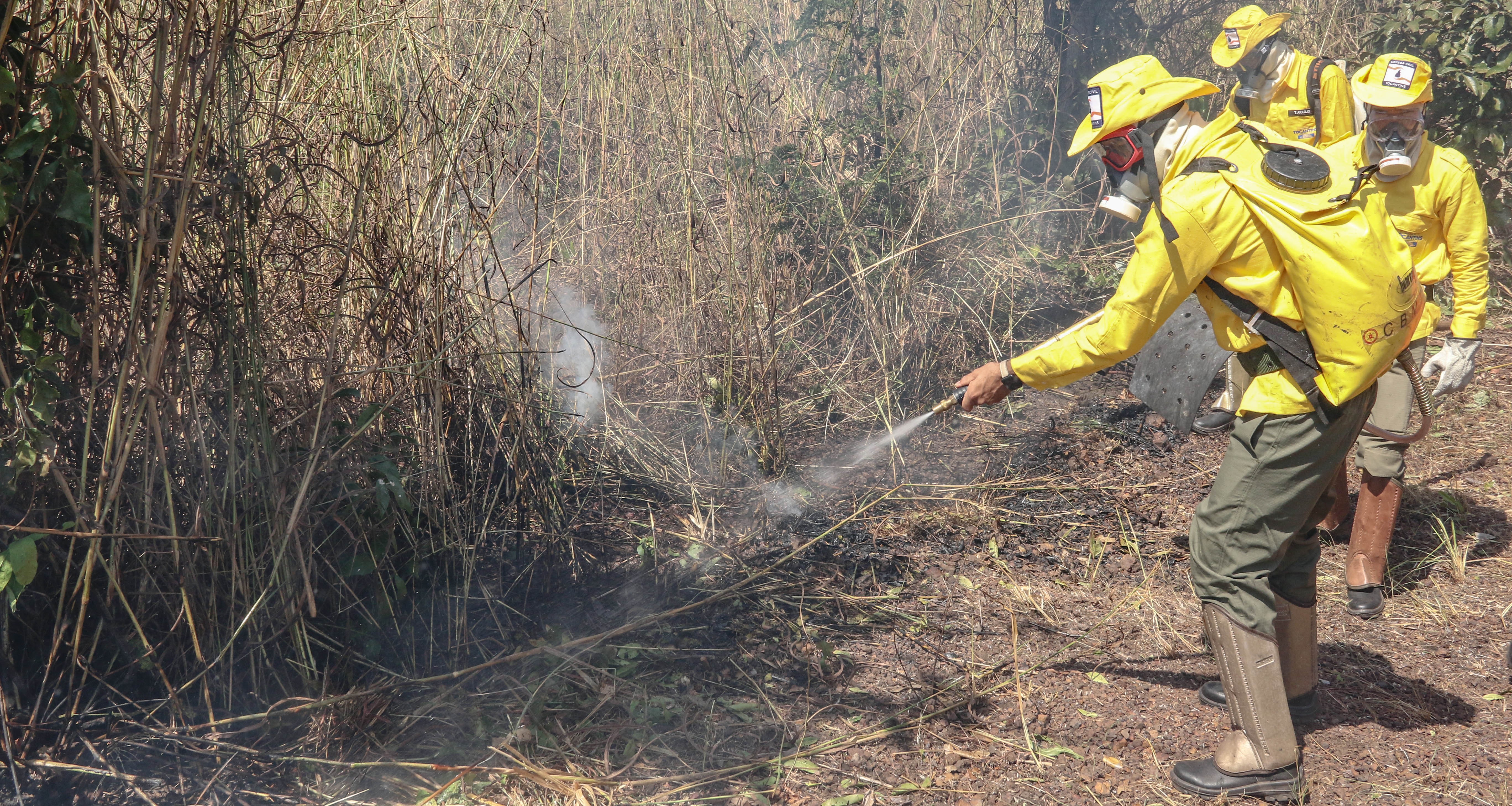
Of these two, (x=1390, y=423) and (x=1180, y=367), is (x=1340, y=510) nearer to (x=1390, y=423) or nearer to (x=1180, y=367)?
(x=1390, y=423)

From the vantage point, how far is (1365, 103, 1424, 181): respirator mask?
3.23 metres

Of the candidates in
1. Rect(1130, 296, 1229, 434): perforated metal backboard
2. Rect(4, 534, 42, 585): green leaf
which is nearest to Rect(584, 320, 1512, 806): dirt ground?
Rect(1130, 296, 1229, 434): perforated metal backboard

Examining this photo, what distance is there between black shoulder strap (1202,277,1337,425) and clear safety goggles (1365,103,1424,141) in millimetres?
1471

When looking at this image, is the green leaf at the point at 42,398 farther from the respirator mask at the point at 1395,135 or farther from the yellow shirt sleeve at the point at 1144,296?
the respirator mask at the point at 1395,135

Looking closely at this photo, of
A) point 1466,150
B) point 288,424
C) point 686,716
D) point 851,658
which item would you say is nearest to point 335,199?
point 288,424

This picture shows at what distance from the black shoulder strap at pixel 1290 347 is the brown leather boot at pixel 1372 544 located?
1.40 meters

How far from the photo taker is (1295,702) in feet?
9.35

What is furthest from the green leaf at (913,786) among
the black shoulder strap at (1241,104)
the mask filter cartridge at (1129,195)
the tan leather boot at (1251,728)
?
the black shoulder strap at (1241,104)

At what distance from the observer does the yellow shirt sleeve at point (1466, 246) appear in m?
3.27

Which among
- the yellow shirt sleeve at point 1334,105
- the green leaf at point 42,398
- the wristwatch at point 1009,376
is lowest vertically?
the wristwatch at point 1009,376

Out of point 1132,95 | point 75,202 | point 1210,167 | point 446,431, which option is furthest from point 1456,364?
point 75,202

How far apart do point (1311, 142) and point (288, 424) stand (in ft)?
13.6

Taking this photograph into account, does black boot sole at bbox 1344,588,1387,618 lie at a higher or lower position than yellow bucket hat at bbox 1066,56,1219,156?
lower

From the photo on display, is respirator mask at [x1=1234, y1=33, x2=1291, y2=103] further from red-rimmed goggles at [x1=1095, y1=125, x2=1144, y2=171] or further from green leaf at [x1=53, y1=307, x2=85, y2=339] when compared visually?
green leaf at [x1=53, y1=307, x2=85, y2=339]
